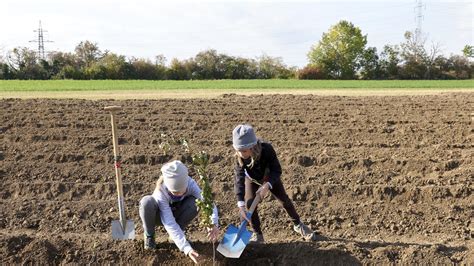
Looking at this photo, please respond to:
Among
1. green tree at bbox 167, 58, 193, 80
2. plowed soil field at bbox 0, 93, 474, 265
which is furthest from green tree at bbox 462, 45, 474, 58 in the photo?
plowed soil field at bbox 0, 93, 474, 265

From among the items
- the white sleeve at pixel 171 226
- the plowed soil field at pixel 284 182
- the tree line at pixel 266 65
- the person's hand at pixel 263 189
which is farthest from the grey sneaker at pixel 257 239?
the tree line at pixel 266 65

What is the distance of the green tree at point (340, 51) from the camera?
53469mm

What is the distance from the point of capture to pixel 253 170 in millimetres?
5039

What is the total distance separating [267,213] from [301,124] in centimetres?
516

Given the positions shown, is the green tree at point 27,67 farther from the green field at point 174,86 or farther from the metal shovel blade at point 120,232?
the metal shovel blade at point 120,232

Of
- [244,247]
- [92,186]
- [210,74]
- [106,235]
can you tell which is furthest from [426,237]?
[210,74]

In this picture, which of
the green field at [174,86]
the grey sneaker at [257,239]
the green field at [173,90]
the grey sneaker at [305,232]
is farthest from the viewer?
the green field at [174,86]

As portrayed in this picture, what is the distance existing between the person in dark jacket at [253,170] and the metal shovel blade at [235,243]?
147 mm

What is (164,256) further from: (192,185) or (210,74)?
(210,74)

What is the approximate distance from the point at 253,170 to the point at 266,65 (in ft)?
157

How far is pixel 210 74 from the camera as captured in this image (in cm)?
4853

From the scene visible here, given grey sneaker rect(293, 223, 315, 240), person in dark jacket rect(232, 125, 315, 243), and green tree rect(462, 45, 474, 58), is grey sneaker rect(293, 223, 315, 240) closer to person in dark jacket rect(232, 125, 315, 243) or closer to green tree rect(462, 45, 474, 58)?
person in dark jacket rect(232, 125, 315, 243)

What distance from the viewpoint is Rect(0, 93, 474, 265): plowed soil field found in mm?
5133

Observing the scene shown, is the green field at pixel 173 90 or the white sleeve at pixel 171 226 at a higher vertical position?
the green field at pixel 173 90
